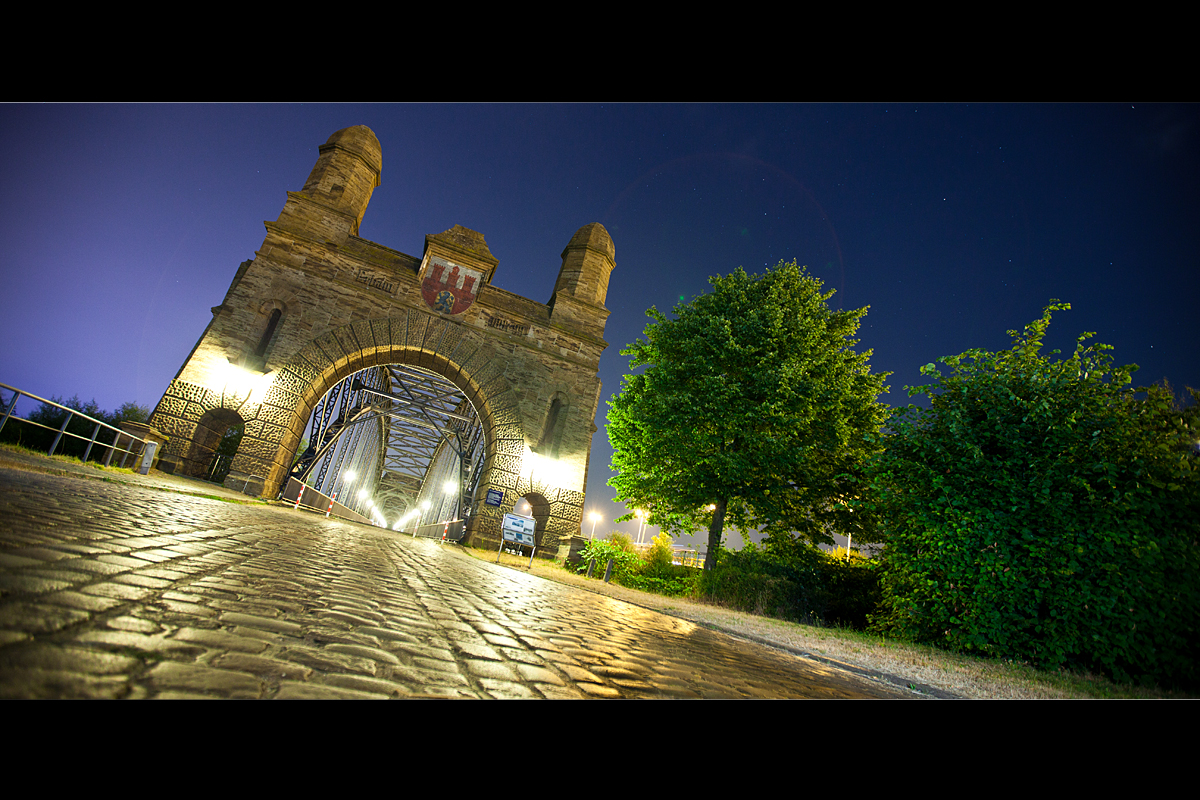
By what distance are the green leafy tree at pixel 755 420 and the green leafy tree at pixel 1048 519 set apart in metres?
3.58

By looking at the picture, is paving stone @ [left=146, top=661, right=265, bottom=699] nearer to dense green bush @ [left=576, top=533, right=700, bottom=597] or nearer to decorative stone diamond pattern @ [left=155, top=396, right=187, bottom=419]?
dense green bush @ [left=576, top=533, right=700, bottom=597]

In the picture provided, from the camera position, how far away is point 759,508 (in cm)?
1195

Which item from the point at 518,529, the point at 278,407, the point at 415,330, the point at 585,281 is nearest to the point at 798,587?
the point at 518,529

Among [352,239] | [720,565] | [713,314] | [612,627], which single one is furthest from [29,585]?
[352,239]

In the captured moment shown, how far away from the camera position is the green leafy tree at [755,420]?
11.7 metres

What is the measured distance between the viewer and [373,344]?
15516 mm

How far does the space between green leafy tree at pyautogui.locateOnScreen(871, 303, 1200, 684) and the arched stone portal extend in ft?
33.8

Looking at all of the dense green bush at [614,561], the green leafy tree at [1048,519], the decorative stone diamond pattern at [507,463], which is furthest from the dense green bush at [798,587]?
the decorative stone diamond pattern at [507,463]

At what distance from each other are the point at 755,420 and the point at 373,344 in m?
12.2

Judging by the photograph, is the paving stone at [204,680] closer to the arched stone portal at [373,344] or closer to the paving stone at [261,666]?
the paving stone at [261,666]

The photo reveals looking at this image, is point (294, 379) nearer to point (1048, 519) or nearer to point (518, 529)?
point (518, 529)
